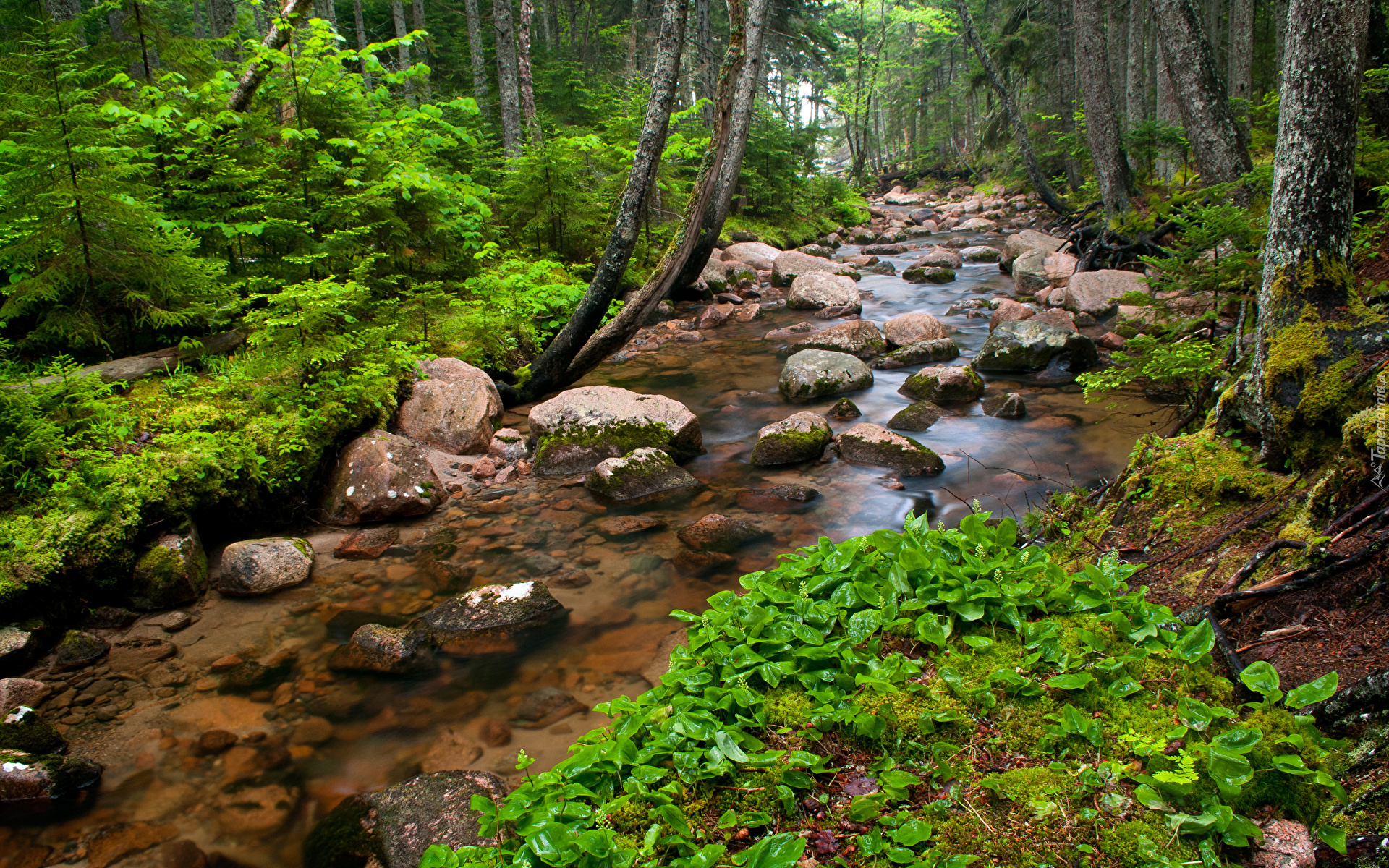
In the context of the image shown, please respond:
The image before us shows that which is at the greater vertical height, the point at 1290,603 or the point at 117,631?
the point at 1290,603

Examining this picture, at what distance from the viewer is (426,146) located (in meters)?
10.6

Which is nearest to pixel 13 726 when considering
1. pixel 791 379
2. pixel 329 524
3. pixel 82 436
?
pixel 82 436

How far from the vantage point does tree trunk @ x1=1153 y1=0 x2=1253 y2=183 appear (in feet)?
25.5

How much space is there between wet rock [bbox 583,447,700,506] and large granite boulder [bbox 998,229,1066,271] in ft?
45.9

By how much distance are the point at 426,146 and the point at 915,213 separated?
93.4 ft

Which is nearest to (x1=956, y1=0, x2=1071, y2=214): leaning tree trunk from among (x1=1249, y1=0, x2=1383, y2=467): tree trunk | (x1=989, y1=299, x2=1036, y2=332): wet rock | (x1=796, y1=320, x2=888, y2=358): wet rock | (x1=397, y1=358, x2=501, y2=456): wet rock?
(x1=989, y1=299, x2=1036, y2=332): wet rock

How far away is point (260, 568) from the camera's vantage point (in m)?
5.48

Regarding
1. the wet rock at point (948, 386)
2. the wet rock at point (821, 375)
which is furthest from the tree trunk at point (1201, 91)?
the wet rock at point (821, 375)

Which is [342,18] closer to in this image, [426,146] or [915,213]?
[426,146]

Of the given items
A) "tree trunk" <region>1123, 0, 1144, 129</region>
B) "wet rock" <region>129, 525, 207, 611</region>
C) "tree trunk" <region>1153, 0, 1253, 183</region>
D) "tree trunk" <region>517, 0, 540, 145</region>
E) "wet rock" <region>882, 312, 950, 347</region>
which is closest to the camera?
"wet rock" <region>129, 525, 207, 611</region>

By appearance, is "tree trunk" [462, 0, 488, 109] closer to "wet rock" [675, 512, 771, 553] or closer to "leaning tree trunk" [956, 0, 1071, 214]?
"leaning tree trunk" [956, 0, 1071, 214]

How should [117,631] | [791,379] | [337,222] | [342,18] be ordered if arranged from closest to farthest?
[117,631] < [337,222] < [791,379] < [342,18]

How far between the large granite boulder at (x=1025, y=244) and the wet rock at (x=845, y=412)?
1115 cm

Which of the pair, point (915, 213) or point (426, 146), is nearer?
point (426, 146)
